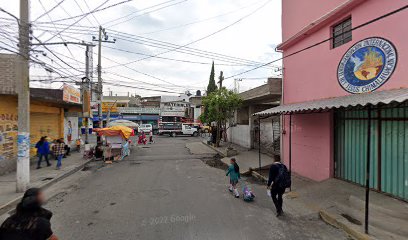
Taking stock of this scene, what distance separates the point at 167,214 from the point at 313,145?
633 cm

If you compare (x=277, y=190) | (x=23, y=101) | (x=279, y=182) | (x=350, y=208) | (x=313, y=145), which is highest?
(x=23, y=101)

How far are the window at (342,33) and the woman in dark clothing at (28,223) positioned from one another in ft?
28.7

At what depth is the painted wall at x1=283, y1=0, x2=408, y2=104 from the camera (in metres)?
6.23

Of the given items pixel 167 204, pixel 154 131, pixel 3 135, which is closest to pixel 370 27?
pixel 167 204

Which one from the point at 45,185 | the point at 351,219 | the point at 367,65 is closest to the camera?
the point at 351,219

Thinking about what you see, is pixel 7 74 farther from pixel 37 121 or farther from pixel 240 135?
pixel 240 135

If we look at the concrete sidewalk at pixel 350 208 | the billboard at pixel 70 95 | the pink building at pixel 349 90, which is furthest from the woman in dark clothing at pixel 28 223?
the billboard at pixel 70 95

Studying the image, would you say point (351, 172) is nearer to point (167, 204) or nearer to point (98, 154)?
point (167, 204)

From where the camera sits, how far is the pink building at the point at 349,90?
6193 millimetres

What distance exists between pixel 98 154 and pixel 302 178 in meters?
13.2

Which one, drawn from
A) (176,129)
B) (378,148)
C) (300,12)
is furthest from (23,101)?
(176,129)

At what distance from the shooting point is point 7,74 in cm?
1098

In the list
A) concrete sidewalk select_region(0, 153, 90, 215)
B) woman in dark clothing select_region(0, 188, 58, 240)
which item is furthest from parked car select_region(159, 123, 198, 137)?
woman in dark clothing select_region(0, 188, 58, 240)

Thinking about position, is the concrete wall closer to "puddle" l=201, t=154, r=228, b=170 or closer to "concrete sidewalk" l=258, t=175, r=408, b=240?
"puddle" l=201, t=154, r=228, b=170
